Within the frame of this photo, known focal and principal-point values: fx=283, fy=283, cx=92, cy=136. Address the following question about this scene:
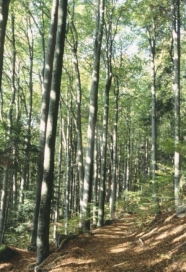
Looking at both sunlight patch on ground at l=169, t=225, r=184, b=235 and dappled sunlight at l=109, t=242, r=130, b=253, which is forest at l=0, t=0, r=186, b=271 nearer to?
sunlight patch on ground at l=169, t=225, r=184, b=235

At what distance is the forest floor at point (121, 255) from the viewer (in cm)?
570

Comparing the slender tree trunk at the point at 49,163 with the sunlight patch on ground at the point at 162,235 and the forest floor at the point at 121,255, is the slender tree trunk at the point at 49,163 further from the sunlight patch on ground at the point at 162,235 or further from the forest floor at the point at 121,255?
the sunlight patch on ground at the point at 162,235

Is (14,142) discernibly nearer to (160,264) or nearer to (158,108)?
(160,264)

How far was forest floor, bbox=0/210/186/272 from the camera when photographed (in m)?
5.70

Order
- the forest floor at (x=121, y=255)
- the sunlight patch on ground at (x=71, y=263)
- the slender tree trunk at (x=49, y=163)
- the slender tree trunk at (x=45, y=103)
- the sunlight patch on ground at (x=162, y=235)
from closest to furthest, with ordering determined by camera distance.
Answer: the forest floor at (x=121, y=255) < the sunlight patch on ground at (x=71, y=263) < the slender tree trunk at (x=49, y=163) < the sunlight patch on ground at (x=162, y=235) < the slender tree trunk at (x=45, y=103)

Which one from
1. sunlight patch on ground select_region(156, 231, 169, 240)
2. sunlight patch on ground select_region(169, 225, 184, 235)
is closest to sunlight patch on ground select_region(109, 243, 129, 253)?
sunlight patch on ground select_region(156, 231, 169, 240)

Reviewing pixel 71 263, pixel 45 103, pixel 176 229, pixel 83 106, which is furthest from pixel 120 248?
pixel 83 106

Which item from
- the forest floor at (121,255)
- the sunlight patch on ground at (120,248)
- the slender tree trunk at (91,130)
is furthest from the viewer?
the slender tree trunk at (91,130)

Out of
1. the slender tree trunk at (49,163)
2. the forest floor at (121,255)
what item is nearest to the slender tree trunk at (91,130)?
the forest floor at (121,255)

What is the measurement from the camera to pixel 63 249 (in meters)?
8.21

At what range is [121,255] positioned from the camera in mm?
7215

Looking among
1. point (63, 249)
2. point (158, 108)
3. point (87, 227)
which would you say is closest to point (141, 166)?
point (158, 108)

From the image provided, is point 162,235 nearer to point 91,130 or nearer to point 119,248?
point 119,248

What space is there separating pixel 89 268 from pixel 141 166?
35.1 metres
